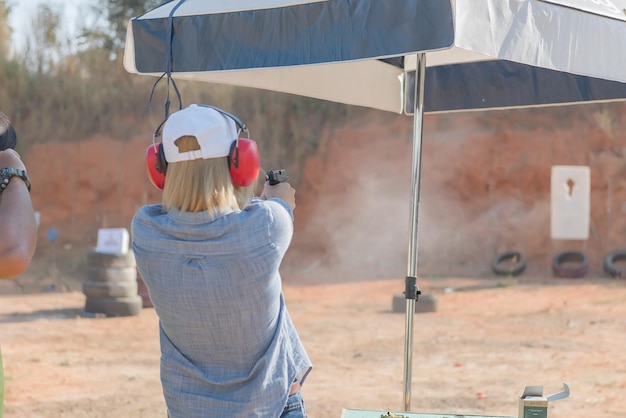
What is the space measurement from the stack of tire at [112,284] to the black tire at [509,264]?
7.73m

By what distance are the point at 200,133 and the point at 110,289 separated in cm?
1002

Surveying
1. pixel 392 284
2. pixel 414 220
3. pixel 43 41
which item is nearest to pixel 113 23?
pixel 43 41

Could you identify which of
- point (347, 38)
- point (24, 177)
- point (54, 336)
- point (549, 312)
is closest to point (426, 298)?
point (549, 312)

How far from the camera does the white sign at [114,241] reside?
40.4 feet

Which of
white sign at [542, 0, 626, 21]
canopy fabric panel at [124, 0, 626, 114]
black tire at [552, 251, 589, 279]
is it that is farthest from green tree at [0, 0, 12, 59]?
white sign at [542, 0, 626, 21]

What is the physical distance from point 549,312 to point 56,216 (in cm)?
1315

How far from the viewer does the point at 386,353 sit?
9156 mm

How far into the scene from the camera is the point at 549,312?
1177 cm

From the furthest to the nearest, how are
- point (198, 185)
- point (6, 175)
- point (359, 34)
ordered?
point (359, 34), point (198, 185), point (6, 175)

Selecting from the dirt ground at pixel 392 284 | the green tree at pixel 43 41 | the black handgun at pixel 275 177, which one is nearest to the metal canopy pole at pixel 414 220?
the black handgun at pixel 275 177

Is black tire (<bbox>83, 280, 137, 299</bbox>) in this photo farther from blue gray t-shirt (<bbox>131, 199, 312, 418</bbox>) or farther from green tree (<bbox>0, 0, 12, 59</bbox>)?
green tree (<bbox>0, 0, 12, 59</bbox>)

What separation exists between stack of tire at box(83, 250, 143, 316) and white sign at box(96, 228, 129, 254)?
0.30 m

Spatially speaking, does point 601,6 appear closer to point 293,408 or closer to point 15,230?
point 293,408

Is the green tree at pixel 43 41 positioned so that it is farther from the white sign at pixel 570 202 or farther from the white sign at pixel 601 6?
the white sign at pixel 601 6
